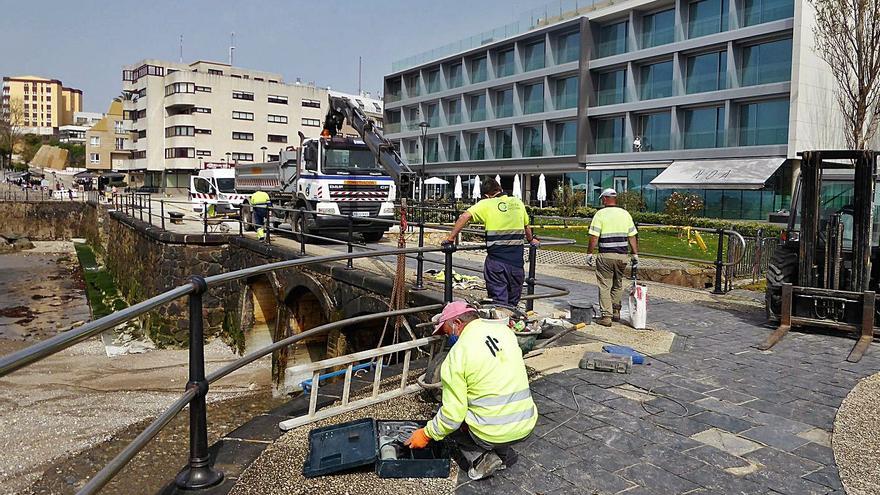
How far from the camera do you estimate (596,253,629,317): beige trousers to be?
8742mm

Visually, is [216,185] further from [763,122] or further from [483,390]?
[483,390]

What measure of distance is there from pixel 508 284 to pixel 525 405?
381 centimetres

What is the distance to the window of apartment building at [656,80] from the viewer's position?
37469 millimetres

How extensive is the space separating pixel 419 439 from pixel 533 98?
44281 mm

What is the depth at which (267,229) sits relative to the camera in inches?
626

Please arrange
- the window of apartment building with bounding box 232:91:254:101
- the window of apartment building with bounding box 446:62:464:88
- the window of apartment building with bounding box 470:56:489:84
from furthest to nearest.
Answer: the window of apartment building with bounding box 232:91:254:101 < the window of apartment building with bounding box 446:62:464:88 < the window of apartment building with bounding box 470:56:489:84

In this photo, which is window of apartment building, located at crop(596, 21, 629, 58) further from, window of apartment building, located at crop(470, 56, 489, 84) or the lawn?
the lawn

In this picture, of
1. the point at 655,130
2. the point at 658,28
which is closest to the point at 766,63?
the point at 655,130

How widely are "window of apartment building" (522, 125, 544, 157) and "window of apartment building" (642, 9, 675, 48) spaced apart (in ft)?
30.4

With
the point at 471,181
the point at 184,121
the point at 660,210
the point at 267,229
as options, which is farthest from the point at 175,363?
the point at 184,121

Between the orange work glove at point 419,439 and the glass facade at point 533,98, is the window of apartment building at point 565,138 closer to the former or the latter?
the glass facade at point 533,98

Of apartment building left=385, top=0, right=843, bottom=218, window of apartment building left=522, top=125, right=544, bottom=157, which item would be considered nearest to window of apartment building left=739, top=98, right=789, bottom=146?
apartment building left=385, top=0, right=843, bottom=218

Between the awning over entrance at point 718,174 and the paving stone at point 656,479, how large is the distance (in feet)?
97.0

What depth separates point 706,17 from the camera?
1404 inches
